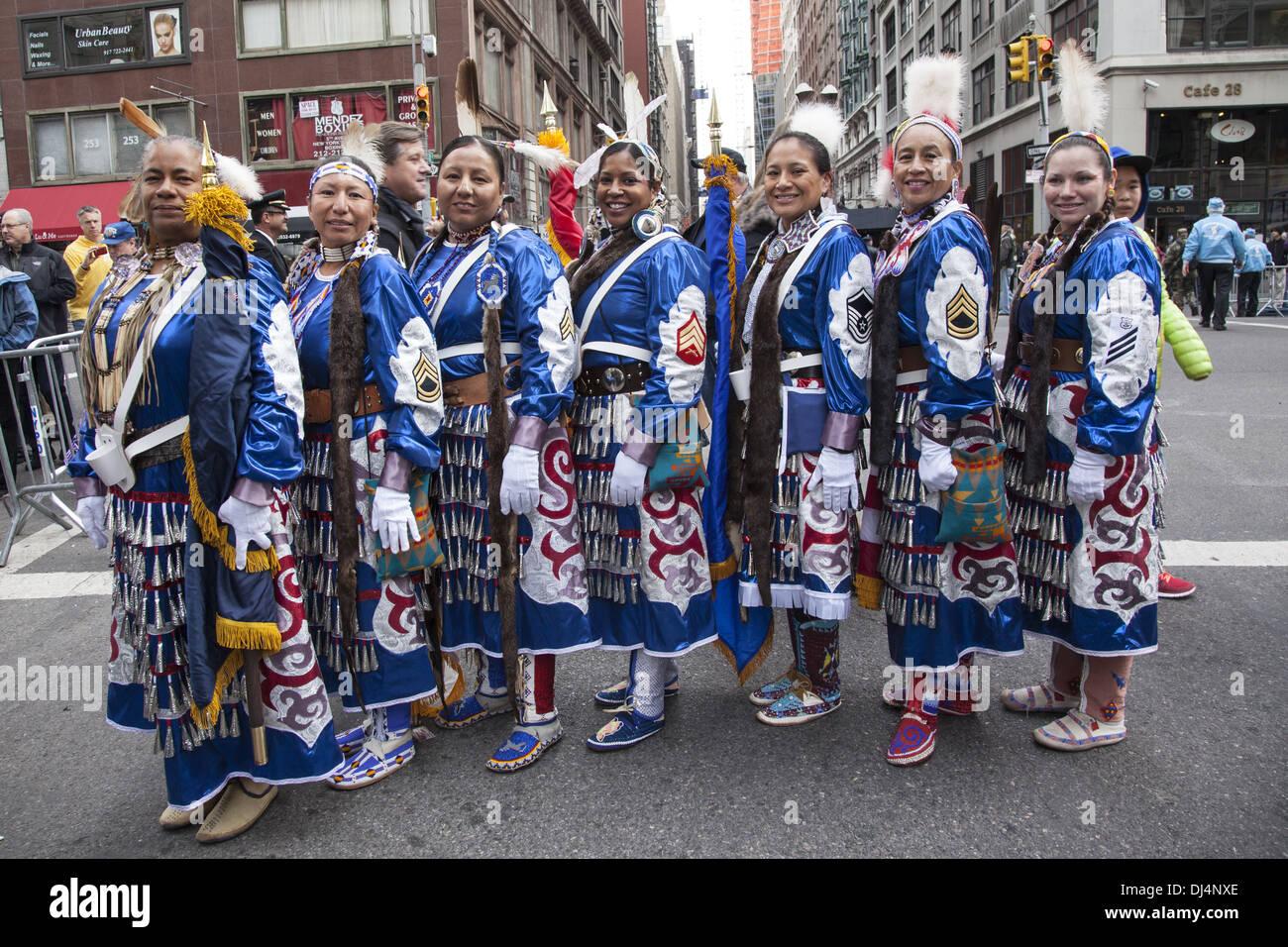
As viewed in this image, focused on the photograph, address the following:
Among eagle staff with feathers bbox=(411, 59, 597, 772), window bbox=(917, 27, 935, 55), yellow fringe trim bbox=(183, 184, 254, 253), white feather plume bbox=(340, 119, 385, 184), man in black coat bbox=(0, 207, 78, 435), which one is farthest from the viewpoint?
window bbox=(917, 27, 935, 55)

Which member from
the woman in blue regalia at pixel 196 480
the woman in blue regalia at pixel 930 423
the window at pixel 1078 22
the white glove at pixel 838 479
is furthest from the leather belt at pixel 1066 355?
the window at pixel 1078 22

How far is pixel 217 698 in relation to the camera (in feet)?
8.82

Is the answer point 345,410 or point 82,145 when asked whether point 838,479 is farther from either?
point 82,145

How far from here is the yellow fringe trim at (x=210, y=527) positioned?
8.52ft

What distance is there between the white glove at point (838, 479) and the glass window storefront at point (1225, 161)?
25.4m

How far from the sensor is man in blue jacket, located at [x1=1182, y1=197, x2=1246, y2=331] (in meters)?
14.4

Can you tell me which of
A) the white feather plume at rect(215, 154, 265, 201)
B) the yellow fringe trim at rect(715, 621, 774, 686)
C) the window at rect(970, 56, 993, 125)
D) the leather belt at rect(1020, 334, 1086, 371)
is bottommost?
the yellow fringe trim at rect(715, 621, 774, 686)

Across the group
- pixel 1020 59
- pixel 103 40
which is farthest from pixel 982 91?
pixel 103 40

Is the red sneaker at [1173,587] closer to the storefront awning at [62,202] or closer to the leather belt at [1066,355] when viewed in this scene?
the leather belt at [1066,355]

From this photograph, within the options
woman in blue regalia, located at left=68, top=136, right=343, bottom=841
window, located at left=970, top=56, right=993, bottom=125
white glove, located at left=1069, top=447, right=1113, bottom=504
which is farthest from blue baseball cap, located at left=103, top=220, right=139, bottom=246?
window, located at left=970, top=56, right=993, bottom=125

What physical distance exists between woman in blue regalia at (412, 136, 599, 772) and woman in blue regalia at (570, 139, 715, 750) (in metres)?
0.13

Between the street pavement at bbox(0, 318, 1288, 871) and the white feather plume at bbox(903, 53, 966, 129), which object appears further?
the white feather plume at bbox(903, 53, 966, 129)

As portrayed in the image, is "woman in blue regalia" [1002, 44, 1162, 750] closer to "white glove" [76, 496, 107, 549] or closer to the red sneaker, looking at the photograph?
the red sneaker
